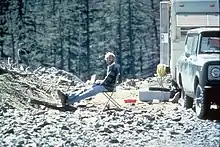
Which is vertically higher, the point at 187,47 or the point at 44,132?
the point at 187,47

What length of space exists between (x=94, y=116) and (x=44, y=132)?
1845 mm

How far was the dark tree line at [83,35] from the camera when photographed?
2489 cm

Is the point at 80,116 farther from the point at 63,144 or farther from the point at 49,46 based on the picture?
the point at 49,46

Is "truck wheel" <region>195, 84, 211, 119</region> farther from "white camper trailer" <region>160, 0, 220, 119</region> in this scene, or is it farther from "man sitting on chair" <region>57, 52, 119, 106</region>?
"man sitting on chair" <region>57, 52, 119, 106</region>

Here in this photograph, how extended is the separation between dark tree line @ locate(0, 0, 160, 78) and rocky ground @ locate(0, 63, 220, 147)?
11.7 metres

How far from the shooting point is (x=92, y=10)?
1004 inches

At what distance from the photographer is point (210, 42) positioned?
9312 millimetres

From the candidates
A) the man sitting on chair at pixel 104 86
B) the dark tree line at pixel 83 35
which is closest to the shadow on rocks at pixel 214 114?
the man sitting on chair at pixel 104 86

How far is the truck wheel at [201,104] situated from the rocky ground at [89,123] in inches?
4.5

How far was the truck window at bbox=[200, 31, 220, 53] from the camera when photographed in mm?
8305

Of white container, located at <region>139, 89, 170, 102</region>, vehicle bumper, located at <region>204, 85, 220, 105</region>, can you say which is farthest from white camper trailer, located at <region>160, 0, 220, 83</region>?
vehicle bumper, located at <region>204, 85, 220, 105</region>

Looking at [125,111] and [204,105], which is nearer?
Result: [204,105]

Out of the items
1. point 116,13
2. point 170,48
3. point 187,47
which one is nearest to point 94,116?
point 187,47

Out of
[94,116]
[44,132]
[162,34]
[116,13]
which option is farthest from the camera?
[116,13]
